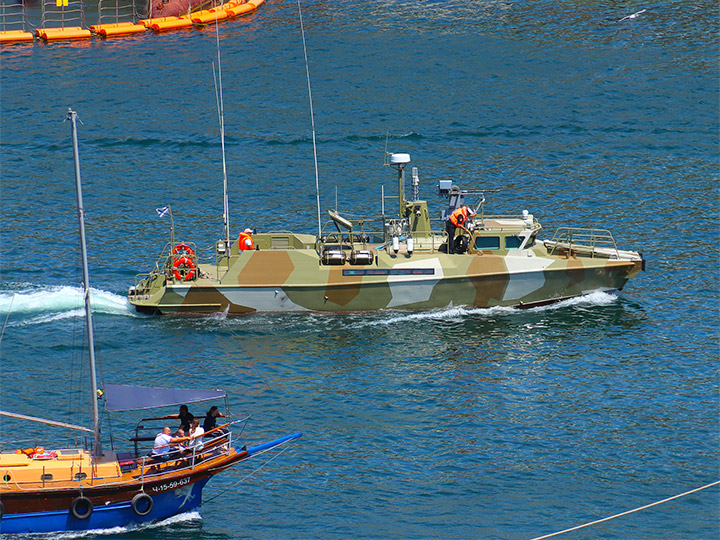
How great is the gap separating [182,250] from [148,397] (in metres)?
15.6

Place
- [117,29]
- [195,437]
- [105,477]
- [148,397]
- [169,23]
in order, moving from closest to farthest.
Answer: [105,477] → [195,437] → [148,397] → [117,29] → [169,23]

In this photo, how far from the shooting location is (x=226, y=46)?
7506cm

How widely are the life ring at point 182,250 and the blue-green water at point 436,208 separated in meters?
2.70

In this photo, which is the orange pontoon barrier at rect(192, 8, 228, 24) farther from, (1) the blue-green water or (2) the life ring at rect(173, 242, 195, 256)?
(2) the life ring at rect(173, 242, 195, 256)

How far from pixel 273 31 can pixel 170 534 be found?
2139 inches

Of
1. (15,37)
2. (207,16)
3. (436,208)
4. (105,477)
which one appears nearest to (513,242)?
(436,208)

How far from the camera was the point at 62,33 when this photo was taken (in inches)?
3078

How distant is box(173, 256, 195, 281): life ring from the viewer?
4278 cm

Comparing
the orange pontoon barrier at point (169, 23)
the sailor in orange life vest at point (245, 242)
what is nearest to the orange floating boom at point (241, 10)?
the orange pontoon barrier at point (169, 23)

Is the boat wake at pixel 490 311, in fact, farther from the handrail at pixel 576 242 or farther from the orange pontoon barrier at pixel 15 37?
the orange pontoon barrier at pixel 15 37

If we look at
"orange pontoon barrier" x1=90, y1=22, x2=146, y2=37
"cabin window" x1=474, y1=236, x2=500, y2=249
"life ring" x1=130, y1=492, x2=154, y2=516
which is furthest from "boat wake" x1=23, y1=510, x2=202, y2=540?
"orange pontoon barrier" x1=90, y1=22, x2=146, y2=37

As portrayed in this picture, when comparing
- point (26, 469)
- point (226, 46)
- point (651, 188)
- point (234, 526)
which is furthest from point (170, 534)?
point (226, 46)

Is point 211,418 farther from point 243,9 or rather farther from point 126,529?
point 243,9

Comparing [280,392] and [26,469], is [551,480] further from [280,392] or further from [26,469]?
[26,469]
